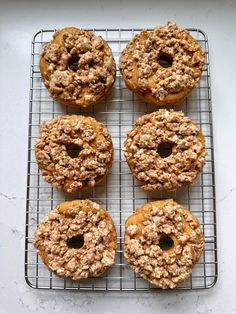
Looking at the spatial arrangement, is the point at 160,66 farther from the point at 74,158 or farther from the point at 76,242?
the point at 76,242

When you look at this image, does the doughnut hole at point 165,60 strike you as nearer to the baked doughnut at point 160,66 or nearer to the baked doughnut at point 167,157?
the baked doughnut at point 160,66

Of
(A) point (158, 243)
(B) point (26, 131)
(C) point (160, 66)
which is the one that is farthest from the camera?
(B) point (26, 131)

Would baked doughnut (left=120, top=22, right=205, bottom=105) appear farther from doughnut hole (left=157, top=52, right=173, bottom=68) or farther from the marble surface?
the marble surface

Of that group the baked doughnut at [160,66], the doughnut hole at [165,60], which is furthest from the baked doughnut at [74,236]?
the doughnut hole at [165,60]

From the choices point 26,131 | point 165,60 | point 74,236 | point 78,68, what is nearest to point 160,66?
point 165,60

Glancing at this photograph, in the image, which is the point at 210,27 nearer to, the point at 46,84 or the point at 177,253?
the point at 46,84
